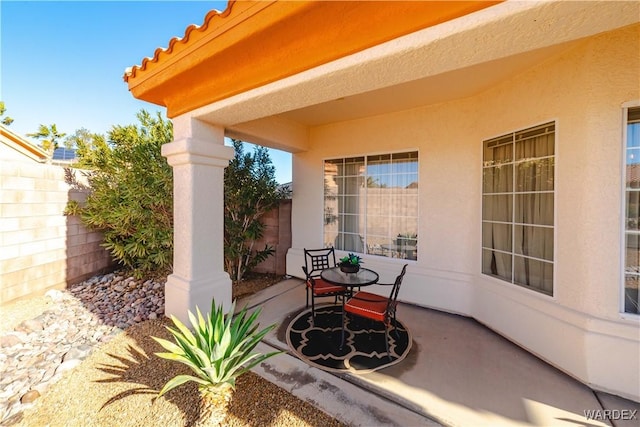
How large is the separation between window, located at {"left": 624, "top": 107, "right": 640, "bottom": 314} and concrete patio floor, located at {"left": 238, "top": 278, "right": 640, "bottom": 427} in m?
1.08

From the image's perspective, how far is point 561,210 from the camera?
113 inches

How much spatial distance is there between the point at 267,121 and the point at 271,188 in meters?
1.73

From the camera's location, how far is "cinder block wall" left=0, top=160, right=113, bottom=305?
4480 millimetres

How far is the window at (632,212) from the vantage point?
2.50 m

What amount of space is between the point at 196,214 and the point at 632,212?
509cm

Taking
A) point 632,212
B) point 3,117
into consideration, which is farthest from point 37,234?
point 3,117

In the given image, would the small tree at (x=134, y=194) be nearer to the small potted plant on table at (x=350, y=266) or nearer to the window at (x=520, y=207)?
the small potted plant on table at (x=350, y=266)

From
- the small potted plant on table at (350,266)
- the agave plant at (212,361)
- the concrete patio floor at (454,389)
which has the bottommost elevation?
the concrete patio floor at (454,389)

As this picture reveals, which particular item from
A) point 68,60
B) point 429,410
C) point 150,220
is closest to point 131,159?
point 150,220

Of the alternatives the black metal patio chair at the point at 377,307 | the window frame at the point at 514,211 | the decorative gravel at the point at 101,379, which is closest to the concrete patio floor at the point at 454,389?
the decorative gravel at the point at 101,379

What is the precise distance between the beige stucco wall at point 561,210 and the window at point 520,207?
14 centimetres

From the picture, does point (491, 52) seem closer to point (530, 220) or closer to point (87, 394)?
point (530, 220)

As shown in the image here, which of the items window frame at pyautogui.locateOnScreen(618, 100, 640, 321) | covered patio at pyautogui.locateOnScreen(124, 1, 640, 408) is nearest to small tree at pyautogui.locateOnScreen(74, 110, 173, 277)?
covered patio at pyautogui.locateOnScreen(124, 1, 640, 408)

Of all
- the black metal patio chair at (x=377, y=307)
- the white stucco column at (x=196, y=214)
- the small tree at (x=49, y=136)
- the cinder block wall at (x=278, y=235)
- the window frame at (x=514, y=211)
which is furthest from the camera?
the small tree at (x=49, y=136)
